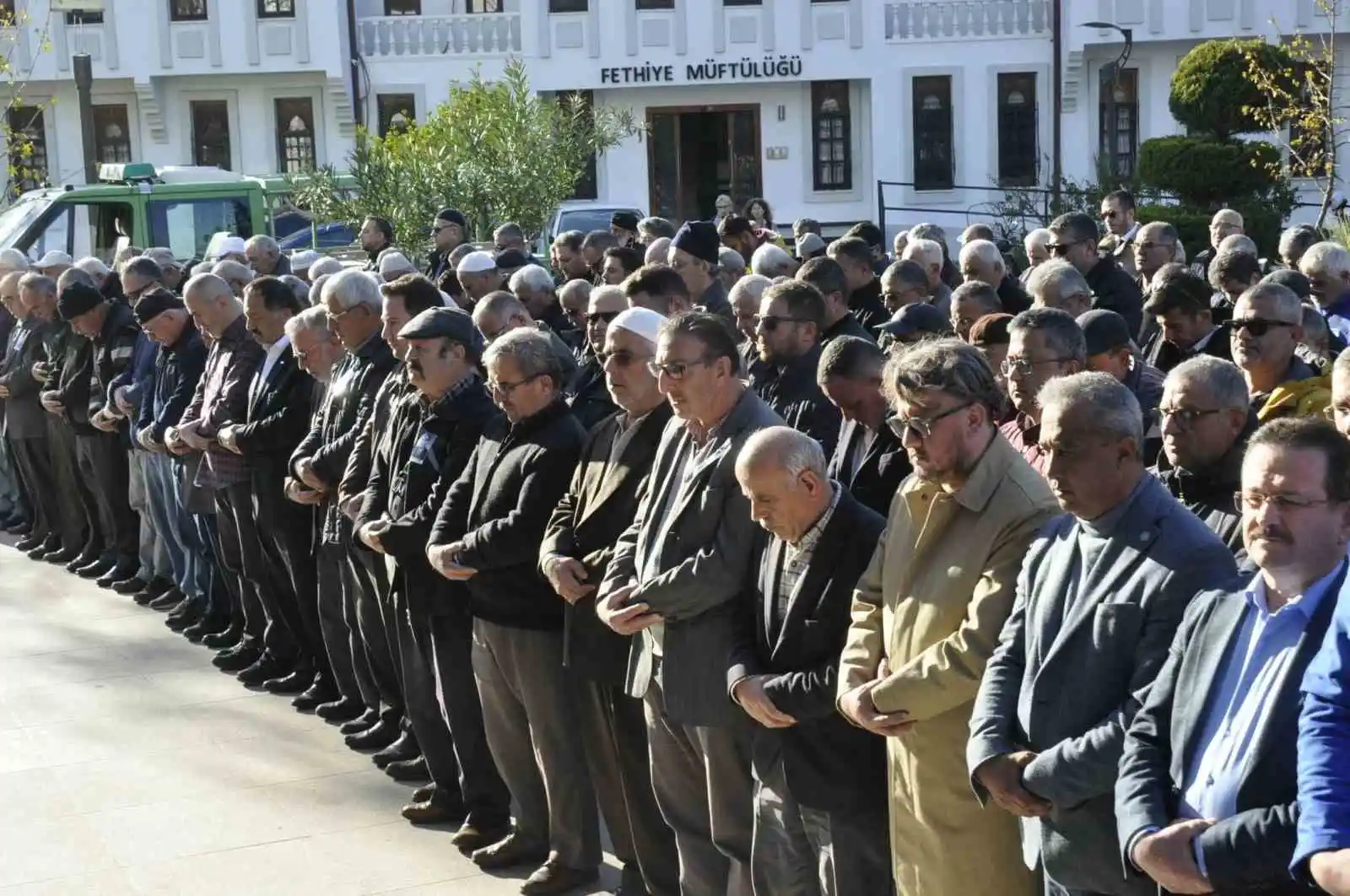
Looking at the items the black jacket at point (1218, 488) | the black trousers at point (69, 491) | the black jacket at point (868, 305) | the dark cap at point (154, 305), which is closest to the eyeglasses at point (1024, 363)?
the black jacket at point (1218, 488)

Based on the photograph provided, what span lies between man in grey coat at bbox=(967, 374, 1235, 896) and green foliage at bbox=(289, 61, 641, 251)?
14585mm

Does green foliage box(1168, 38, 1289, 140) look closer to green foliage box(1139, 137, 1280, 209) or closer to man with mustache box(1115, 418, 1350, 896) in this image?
green foliage box(1139, 137, 1280, 209)

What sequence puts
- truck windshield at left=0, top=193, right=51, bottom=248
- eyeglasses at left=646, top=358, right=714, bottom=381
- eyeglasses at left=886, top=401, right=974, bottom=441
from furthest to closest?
truck windshield at left=0, top=193, right=51, bottom=248, eyeglasses at left=646, top=358, right=714, bottom=381, eyeglasses at left=886, top=401, right=974, bottom=441

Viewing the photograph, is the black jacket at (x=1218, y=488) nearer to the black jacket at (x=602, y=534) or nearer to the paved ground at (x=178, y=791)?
the black jacket at (x=602, y=534)

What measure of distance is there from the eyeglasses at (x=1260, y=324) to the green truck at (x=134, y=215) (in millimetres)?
14015

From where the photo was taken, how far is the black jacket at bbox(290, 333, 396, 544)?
827cm

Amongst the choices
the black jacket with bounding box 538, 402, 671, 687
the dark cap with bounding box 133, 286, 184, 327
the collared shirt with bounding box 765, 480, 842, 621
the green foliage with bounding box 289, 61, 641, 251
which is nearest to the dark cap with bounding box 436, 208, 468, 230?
the green foliage with bounding box 289, 61, 641, 251

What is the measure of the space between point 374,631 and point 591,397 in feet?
4.95

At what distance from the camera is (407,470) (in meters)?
7.30

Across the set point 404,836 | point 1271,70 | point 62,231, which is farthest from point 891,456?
point 1271,70

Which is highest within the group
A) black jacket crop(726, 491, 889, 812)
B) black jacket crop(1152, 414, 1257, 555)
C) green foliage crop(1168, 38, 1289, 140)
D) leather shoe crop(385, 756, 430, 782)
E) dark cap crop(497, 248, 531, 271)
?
green foliage crop(1168, 38, 1289, 140)

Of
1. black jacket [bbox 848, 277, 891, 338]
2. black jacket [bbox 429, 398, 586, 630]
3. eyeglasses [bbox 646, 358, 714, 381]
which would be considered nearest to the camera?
eyeglasses [bbox 646, 358, 714, 381]

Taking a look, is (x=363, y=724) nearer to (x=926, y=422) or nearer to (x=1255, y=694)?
(x=926, y=422)

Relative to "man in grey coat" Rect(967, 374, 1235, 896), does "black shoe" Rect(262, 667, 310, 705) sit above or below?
below
